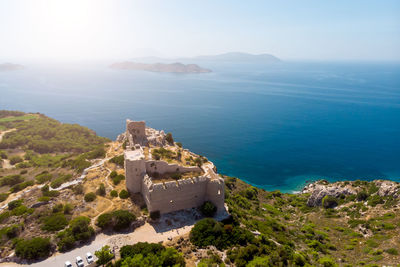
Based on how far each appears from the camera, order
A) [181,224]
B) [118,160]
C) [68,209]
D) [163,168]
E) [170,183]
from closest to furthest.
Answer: [181,224] < [68,209] < [170,183] < [163,168] < [118,160]

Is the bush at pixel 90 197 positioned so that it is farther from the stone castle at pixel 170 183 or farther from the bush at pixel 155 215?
Answer: the bush at pixel 155 215

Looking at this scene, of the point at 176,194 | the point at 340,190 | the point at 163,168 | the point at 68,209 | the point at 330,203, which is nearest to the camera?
the point at 68,209

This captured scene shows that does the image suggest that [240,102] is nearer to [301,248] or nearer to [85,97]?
[85,97]

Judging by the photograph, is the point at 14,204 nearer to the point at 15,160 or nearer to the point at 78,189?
the point at 78,189

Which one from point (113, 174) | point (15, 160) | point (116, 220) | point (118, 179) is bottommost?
point (15, 160)

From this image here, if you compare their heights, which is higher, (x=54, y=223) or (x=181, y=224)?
(x=54, y=223)

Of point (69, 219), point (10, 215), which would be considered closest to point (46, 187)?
point (10, 215)

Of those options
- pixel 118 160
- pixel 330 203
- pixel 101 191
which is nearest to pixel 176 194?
pixel 101 191
